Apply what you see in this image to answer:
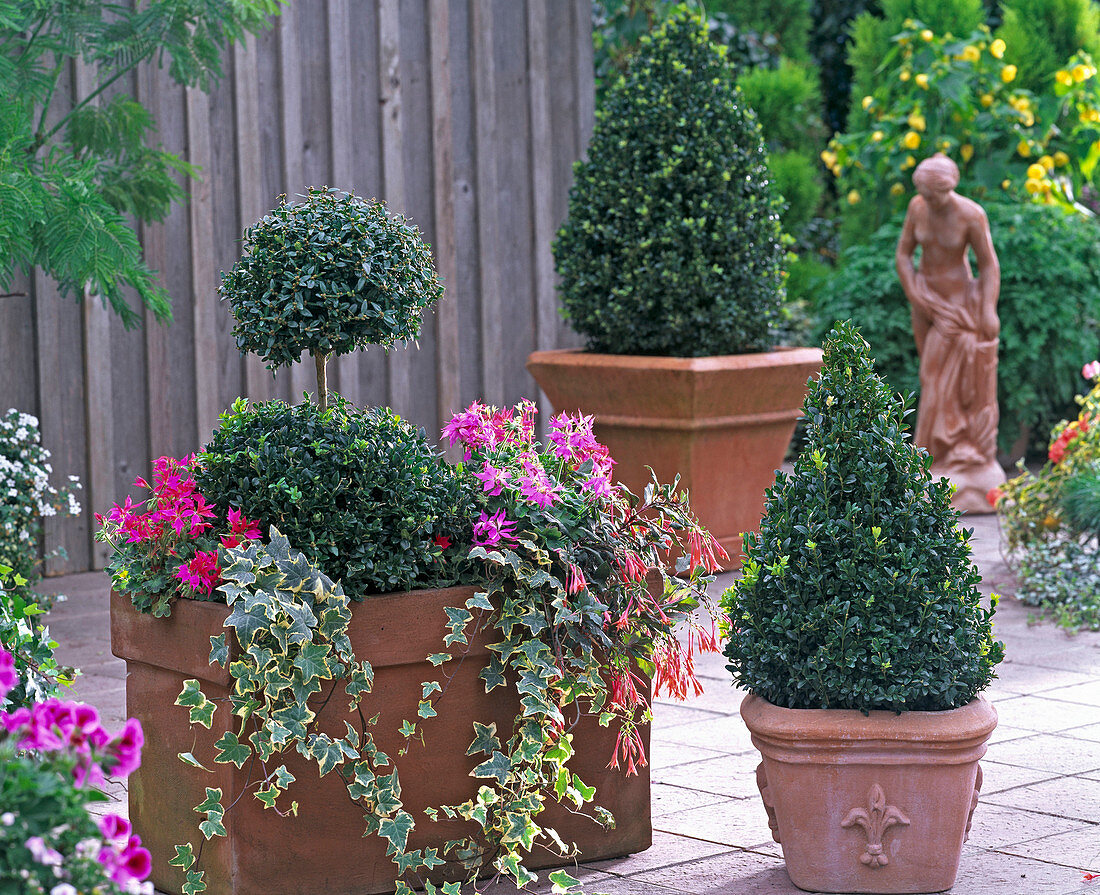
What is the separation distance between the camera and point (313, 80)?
682 centimetres

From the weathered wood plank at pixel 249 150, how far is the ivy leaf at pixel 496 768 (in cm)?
399

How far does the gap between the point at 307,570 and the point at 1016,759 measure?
2062mm

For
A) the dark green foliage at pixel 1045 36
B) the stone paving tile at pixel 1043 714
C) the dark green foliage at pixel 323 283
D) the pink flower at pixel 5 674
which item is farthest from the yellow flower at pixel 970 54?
the pink flower at pixel 5 674

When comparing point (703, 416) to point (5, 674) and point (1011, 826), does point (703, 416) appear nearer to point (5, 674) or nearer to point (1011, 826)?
point (1011, 826)

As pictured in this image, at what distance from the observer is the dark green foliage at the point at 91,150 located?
3.92 metres

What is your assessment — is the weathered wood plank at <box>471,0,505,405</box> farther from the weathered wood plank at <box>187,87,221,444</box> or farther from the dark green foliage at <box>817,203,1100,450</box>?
the dark green foliage at <box>817,203,1100,450</box>

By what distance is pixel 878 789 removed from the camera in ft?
9.05

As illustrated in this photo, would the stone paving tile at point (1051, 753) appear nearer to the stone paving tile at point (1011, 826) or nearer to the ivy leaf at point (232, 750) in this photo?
the stone paving tile at point (1011, 826)

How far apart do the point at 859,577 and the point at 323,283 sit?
4.02ft

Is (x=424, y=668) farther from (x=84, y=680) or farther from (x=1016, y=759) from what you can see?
(x=84, y=680)

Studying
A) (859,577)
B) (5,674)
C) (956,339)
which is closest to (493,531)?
(859,577)

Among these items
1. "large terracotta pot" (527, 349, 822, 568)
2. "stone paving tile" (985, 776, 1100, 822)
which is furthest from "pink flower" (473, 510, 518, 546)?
"large terracotta pot" (527, 349, 822, 568)

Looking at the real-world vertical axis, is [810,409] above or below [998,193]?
below

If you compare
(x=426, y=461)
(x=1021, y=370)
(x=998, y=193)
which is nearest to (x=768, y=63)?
(x=998, y=193)
